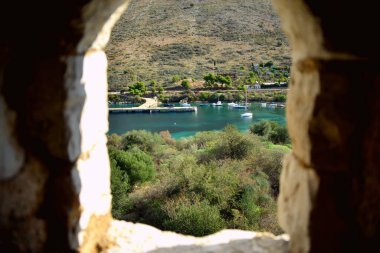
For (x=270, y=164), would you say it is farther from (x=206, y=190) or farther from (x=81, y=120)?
(x=81, y=120)

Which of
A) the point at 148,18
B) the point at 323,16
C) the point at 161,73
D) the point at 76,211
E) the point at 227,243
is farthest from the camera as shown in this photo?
the point at 148,18

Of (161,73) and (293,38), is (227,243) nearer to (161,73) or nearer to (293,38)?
(293,38)

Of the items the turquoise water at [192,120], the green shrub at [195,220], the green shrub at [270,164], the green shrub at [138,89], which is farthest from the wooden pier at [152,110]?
the green shrub at [195,220]

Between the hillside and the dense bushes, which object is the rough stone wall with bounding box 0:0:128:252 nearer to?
the dense bushes

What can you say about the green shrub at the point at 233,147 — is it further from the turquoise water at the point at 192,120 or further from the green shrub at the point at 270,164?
the turquoise water at the point at 192,120

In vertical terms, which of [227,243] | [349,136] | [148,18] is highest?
[148,18]

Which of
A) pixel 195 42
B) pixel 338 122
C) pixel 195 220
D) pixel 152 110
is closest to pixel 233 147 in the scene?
pixel 195 220

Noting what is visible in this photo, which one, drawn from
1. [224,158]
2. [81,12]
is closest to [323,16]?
[81,12]
